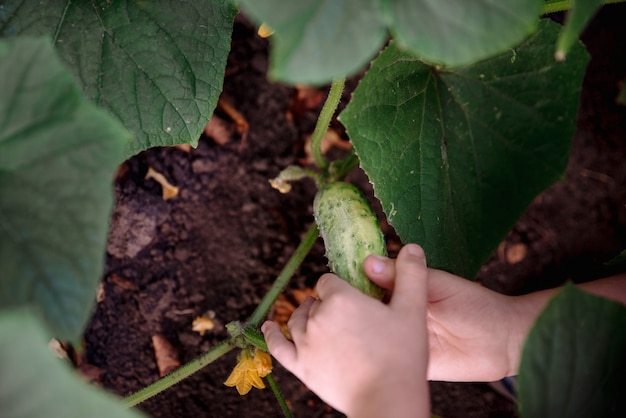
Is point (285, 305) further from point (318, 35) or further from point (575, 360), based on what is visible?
point (318, 35)

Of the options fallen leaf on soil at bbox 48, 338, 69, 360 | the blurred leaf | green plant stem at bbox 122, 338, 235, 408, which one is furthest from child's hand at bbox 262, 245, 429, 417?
fallen leaf on soil at bbox 48, 338, 69, 360

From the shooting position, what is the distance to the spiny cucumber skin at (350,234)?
1447mm

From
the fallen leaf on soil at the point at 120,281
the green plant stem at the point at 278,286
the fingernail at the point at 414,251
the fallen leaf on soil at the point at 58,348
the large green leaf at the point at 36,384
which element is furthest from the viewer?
the fallen leaf on soil at the point at 120,281

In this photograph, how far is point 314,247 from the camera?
241 centimetres

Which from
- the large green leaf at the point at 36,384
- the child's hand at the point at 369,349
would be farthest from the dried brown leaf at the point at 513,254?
the large green leaf at the point at 36,384

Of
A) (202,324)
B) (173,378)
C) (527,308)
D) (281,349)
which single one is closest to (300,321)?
(281,349)

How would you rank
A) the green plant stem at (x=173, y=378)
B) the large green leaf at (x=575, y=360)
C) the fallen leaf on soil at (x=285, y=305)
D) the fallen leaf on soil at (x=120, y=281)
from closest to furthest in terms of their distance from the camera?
the large green leaf at (x=575, y=360), the green plant stem at (x=173, y=378), the fallen leaf on soil at (x=120, y=281), the fallen leaf on soil at (x=285, y=305)

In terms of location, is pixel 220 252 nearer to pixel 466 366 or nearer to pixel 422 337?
pixel 466 366

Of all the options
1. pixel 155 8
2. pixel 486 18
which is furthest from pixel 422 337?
pixel 155 8

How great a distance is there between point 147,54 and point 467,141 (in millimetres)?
852

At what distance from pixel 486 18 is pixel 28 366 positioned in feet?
2.93

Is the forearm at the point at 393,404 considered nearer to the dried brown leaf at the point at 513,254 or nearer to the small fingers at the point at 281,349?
the small fingers at the point at 281,349

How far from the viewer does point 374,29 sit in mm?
1051

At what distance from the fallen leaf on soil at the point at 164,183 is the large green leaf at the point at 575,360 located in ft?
4.81
